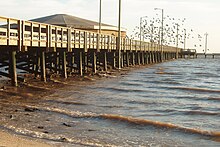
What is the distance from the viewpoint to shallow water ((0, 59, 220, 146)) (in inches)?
423

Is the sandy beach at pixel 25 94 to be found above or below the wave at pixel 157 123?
above

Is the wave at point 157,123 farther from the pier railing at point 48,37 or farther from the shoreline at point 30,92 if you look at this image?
the pier railing at point 48,37

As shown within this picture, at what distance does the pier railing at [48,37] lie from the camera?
699 inches

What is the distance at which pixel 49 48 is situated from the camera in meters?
21.9

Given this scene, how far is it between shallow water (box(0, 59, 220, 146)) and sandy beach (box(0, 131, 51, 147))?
1.40ft

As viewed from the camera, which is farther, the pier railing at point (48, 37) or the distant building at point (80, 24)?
the distant building at point (80, 24)

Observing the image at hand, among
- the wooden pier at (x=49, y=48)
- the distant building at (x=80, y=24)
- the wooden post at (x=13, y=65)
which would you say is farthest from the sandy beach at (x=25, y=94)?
the distant building at (x=80, y=24)

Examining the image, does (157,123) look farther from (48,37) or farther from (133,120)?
(48,37)

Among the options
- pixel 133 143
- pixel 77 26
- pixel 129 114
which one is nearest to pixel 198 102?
pixel 129 114

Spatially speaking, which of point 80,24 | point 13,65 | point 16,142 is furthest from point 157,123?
point 80,24

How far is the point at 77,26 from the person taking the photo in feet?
197

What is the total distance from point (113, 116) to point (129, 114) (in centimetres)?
84

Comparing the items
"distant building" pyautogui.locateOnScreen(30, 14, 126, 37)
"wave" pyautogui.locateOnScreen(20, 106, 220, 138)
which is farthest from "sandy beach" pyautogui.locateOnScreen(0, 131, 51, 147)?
"distant building" pyautogui.locateOnScreen(30, 14, 126, 37)

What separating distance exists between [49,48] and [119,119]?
945 cm
